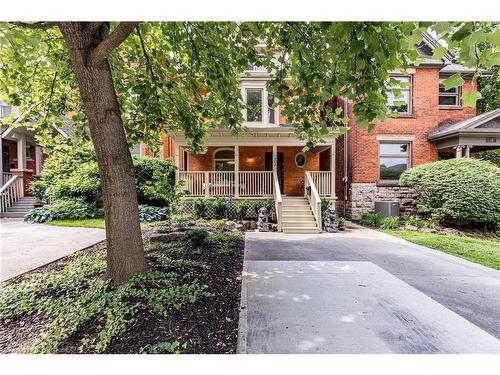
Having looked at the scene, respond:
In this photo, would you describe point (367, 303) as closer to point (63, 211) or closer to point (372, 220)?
point (372, 220)

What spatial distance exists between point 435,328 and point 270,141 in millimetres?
8679

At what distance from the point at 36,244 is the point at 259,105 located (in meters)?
9.44

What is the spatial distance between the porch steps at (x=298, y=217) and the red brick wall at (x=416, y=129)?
10.8 ft

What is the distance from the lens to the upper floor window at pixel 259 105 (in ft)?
38.0

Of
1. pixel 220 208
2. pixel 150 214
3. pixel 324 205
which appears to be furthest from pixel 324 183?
pixel 150 214

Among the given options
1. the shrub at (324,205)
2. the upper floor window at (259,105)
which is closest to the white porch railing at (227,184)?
the shrub at (324,205)

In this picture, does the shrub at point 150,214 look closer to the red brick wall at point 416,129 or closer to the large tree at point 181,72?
the large tree at point 181,72

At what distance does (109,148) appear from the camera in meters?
3.00

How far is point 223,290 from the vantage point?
332 centimetres

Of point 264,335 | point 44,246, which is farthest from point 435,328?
point 44,246

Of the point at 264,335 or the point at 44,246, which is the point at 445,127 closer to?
the point at 264,335

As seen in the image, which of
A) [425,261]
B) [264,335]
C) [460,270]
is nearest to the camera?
[264,335]

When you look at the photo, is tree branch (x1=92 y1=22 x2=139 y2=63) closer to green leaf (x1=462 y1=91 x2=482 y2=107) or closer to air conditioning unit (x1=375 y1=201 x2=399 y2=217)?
green leaf (x1=462 y1=91 x2=482 y2=107)
